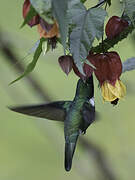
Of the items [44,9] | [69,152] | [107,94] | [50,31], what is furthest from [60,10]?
[69,152]

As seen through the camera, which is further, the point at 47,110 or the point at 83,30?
the point at 47,110

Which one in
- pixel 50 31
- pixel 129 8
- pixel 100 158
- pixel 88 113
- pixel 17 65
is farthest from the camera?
pixel 100 158

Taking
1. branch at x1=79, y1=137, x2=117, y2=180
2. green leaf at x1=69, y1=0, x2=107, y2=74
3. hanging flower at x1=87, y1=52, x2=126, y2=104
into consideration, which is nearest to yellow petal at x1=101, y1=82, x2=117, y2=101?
hanging flower at x1=87, y1=52, x2=126, y2=104

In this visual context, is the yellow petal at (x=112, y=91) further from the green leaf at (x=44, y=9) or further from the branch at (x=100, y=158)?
the branch at (x=100, y=158)

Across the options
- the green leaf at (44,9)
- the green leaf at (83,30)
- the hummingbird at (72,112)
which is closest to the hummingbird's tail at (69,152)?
the hummingbird at (72,112)

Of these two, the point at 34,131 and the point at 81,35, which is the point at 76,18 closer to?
the point at 81,35

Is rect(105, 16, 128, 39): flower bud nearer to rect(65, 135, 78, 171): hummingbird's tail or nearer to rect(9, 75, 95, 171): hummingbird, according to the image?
rect(9, 75, 95, 171): hummingbird

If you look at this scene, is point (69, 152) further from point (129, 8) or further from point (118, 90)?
point (129, 8)
